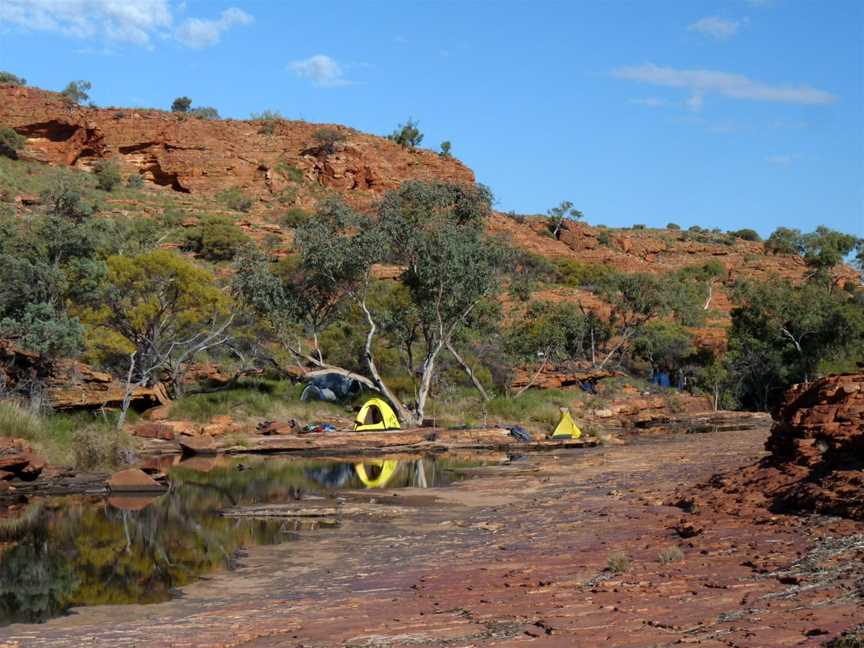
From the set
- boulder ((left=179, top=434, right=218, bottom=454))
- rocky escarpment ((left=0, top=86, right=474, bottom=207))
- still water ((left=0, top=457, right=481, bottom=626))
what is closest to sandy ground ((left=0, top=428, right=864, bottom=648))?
still water ((left=0, top=457, right=481, bottom=626))

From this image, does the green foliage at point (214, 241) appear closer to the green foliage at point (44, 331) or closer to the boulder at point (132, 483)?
the green foliage at point (44, 331)

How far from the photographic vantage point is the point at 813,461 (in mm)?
13117

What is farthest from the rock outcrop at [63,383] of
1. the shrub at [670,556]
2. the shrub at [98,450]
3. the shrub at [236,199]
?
the shrub at [236,199]

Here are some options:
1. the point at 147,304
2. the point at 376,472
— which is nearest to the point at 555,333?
the point at 147,304

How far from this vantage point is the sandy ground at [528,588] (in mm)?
7574

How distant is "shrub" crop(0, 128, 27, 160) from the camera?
222 feet

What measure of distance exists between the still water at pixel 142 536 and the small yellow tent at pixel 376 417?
740 centimetres

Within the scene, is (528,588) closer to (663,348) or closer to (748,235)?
(663,348)

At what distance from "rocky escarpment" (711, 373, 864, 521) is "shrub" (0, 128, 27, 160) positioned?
207ft

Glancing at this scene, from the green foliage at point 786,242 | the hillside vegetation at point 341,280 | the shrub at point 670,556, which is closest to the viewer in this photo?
the shrub at point 670,556

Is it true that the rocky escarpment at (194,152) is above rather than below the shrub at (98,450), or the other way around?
above

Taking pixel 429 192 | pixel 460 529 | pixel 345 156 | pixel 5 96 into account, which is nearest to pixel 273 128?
pixel 345 156

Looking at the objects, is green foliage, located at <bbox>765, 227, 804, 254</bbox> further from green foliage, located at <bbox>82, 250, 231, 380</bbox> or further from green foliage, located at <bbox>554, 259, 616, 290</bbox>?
green foliage, located at <bbox>82, 250, 231, 380</bbox>

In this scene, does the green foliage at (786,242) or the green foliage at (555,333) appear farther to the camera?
the green foliage at (786,242)
